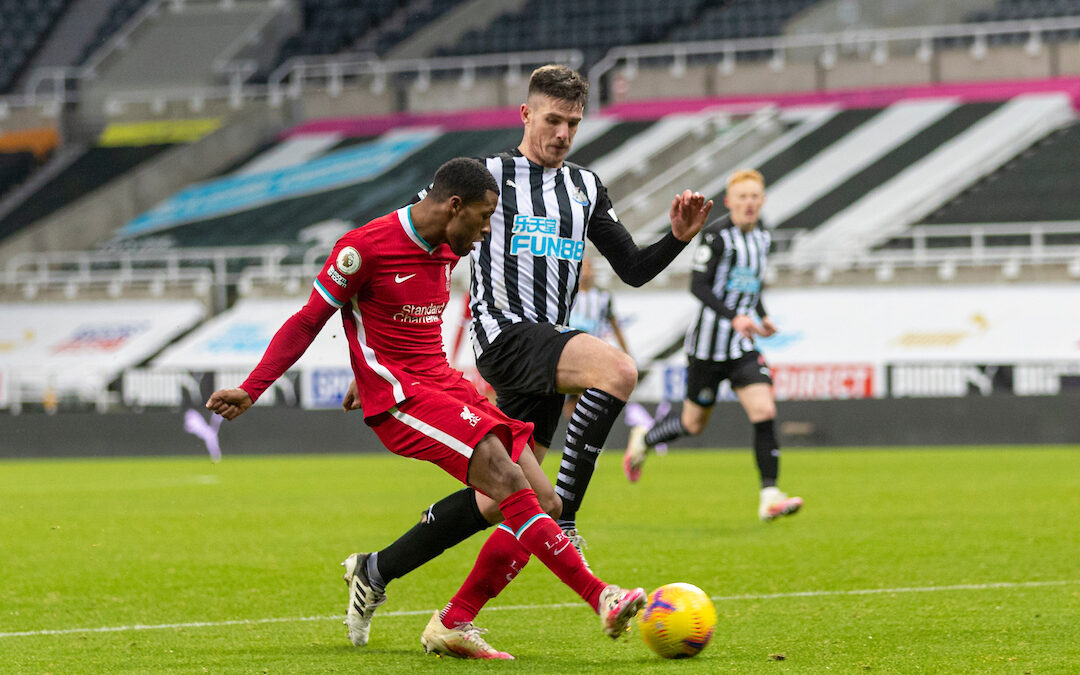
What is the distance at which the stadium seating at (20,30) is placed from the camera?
3966cm

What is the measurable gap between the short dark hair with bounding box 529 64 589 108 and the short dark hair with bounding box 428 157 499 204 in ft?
2.68

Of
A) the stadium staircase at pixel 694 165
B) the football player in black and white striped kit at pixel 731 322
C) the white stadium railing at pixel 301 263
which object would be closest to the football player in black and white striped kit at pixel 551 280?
the football player in black and white striped kit at pixel 731 322

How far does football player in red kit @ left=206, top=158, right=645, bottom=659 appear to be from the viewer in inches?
202

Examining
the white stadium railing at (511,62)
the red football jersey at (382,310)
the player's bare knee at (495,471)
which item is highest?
the white stadium railing at (511,62)

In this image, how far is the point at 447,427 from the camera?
5160 mm

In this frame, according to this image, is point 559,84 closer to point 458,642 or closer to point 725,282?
point 458,642

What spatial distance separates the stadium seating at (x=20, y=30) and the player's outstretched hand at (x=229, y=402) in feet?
121

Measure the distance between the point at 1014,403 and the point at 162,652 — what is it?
48.7 ft

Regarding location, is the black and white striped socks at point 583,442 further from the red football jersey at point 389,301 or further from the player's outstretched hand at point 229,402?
the player's outstretched hand at point 229,402

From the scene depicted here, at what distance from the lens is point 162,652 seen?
5473 mm

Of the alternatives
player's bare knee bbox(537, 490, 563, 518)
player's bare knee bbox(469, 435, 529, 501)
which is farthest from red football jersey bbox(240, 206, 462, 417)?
player's bare knee bbox(537, 490, 563, 518)

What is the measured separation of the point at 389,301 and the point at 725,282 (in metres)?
5.00

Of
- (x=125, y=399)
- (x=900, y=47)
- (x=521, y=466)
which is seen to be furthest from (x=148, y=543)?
(x=900, y=47)

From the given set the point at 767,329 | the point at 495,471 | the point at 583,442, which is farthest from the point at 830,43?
the point at 495,471
